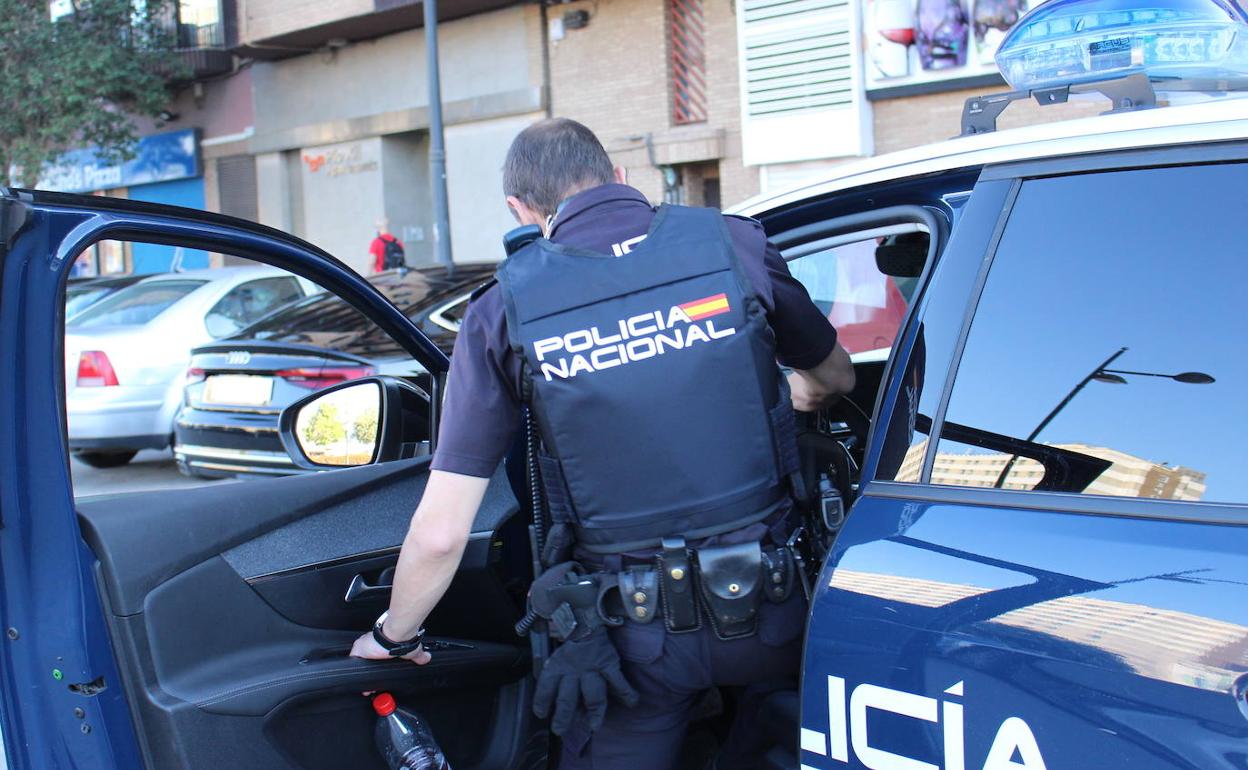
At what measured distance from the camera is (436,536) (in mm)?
1944

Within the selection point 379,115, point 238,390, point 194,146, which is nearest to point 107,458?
point 238,390

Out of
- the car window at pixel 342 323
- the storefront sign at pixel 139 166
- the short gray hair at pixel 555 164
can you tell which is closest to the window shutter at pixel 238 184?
the storefront sign at pixel 139 166

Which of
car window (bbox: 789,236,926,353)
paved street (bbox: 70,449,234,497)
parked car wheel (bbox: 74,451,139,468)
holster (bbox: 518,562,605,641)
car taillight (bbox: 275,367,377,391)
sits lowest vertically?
paved street (bbox: 70,449,234,497)

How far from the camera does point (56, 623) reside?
1.77m

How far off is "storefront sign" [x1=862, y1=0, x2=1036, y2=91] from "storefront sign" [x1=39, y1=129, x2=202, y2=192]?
14020mm

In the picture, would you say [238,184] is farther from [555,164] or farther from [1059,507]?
[1059,507]

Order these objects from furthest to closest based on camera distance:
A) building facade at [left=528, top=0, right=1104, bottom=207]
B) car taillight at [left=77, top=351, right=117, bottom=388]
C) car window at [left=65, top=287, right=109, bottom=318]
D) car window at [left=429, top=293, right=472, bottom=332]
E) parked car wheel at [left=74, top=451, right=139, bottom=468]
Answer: building facade at [left=528, top=0, right=1104, bottom=207] → car window at [left=65, top=287, right=109, bottom=318] → parked car wheel at [left=74, top=451, right=139, bottom=468] → car taillight at [left=77, top=351, right=117, bottom=388] → car window at [left=429, top=293, right=472, bottom=332]

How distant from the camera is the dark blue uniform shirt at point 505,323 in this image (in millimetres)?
1924

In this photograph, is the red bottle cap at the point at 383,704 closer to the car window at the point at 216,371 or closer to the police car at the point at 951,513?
the police car at the point at 951,513

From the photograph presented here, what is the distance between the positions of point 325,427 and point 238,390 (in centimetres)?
377

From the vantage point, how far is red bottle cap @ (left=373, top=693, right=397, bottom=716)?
2.33m

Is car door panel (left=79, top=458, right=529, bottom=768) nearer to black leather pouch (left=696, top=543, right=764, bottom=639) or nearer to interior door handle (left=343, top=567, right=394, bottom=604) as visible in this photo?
interior door handle (left=343, top=567, right=394, bottom=604)

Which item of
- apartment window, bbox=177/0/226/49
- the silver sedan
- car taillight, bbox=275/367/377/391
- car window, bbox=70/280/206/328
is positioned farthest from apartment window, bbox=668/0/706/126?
car taillight, bbox=275/367/377/391

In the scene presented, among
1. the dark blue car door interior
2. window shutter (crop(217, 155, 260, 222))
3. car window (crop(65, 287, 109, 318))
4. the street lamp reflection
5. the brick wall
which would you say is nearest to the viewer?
the dark blue car door interior
